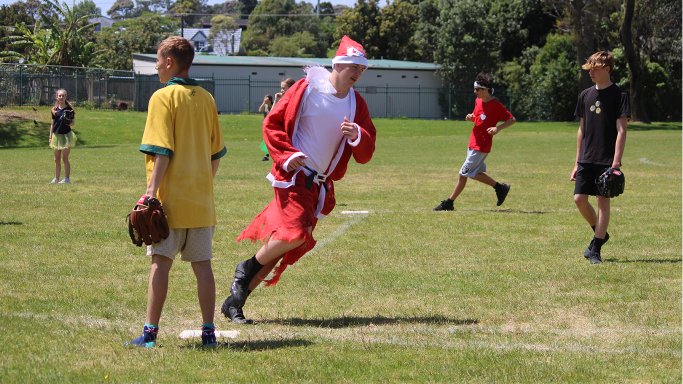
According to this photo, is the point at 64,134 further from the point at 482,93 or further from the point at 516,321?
the point at 516,321

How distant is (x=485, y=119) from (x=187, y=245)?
9.35 metres

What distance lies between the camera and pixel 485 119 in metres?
15.2

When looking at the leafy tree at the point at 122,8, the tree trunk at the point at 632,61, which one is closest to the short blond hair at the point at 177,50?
the tree trunk at the point at 632,61

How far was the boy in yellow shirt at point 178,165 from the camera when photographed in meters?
6.25

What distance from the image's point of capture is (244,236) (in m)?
7.65

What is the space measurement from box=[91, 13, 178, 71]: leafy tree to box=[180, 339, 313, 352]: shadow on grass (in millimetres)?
65107

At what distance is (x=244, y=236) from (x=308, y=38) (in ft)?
309

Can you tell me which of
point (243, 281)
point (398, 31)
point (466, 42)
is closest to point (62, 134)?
point (243, 281)

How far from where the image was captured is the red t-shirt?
1515cm

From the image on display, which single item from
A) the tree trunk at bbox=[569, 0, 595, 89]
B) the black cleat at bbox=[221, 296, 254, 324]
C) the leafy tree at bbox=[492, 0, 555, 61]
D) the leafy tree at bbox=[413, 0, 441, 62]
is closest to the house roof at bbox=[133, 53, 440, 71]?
the leafy tree at bbox=[492, 0, 555, 61]

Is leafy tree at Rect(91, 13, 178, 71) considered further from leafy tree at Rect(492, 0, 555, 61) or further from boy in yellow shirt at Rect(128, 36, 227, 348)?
boy in yellow shirt at Rect(128, 36, 227, 348)

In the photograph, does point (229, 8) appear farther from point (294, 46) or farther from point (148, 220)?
point (148, 220)

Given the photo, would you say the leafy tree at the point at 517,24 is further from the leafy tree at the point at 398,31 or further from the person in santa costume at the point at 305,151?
the person in santa costume at the point at 305,151

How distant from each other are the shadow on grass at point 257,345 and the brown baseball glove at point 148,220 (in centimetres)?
79
